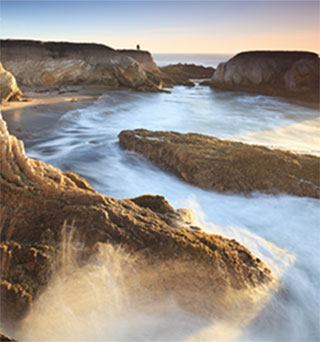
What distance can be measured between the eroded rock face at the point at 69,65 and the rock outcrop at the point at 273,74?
776 centimetres

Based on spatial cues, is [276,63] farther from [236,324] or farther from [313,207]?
[236,324]

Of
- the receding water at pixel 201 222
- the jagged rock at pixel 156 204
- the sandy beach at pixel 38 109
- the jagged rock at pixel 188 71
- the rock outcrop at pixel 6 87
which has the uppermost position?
the jagged rock at pixel 188 71

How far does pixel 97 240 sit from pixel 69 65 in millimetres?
20069

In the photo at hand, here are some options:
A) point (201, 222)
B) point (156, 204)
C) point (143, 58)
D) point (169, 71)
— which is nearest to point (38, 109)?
point (201, 222)

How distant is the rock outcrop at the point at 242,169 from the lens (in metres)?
4.62

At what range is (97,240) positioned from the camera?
6.91 ft

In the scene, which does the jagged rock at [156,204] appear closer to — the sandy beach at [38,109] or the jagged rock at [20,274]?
the jagged rock at [20,274]

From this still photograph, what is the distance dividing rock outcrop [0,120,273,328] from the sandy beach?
6.20 metres

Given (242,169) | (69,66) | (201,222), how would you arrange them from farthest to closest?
(69,66) < (242,169) < (201,222)

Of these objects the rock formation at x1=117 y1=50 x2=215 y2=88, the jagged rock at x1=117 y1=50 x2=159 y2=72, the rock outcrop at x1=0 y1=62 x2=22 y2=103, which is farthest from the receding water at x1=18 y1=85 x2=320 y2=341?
the jagged rock at x1=117 y1=50 x2=159 y2=72

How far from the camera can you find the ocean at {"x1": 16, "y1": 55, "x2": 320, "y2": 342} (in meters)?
1.90

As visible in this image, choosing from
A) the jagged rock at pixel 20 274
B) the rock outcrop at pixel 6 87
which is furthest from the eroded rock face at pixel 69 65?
the jagged rock at pixel 20 274

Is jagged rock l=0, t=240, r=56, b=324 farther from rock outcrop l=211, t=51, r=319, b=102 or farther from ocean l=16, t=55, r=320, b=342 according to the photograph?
rock outcrop l=211, t=51, r=319, b=102

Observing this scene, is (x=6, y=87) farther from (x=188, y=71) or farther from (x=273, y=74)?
(x=188, y=71)
